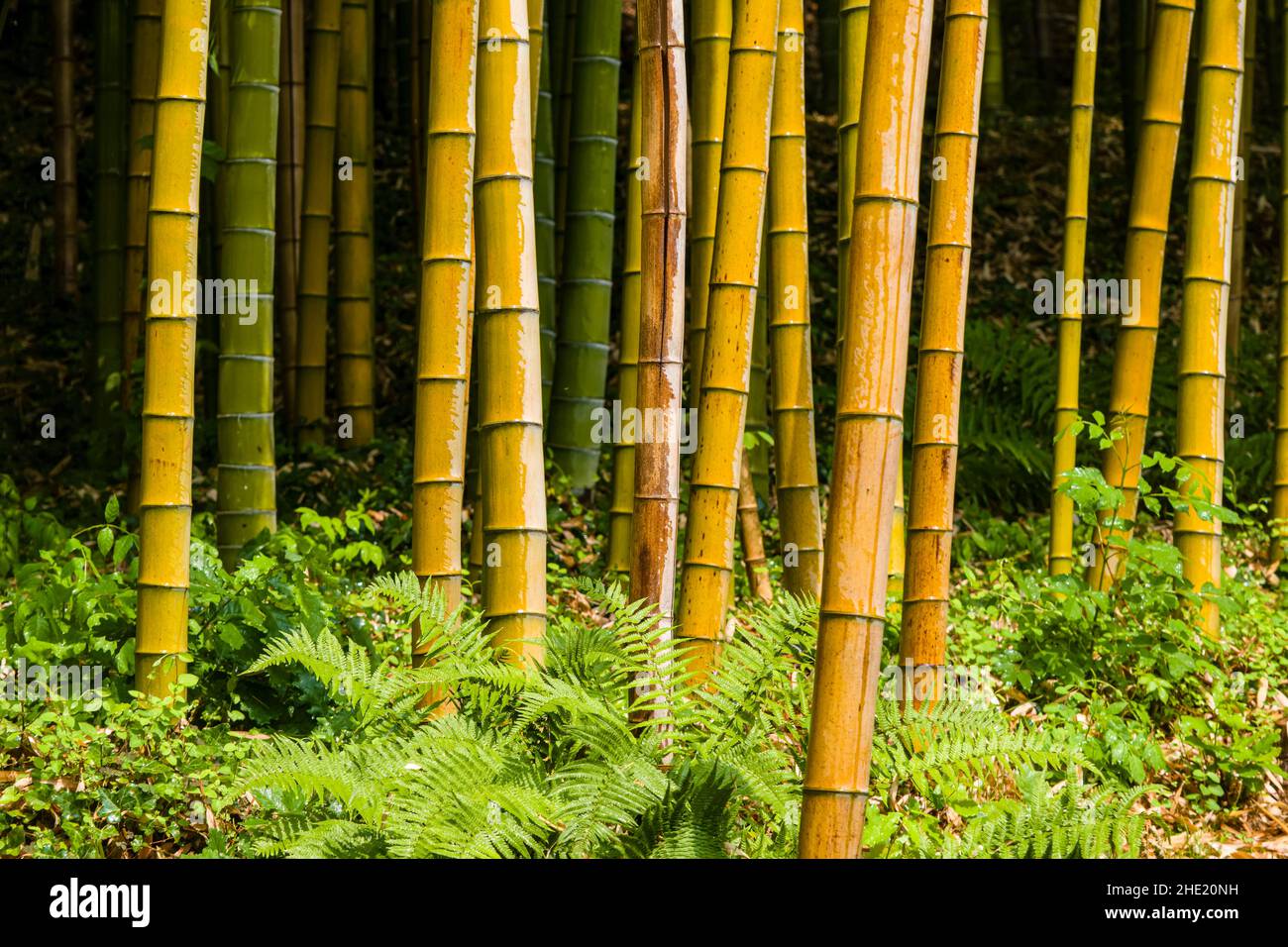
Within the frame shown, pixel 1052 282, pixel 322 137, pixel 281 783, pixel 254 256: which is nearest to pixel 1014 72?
pixel 1052 282

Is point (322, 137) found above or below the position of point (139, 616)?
above

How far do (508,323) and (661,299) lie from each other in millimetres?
323

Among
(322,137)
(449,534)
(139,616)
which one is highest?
(322,137)

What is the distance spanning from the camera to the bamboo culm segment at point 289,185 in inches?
201

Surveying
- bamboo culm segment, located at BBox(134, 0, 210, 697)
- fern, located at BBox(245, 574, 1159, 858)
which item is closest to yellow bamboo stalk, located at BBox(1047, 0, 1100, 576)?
fern, located at BBox(245, 574, 1159, 858)

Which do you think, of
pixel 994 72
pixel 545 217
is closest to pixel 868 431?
pixel 545 217

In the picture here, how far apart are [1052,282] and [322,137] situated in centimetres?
407

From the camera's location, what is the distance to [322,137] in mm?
4871

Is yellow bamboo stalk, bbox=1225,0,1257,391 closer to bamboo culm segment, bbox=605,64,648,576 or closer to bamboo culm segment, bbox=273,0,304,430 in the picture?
bamboo culm segment, bbox=605,64,648,576

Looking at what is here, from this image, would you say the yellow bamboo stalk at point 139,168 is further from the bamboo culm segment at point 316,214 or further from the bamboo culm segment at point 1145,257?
the bamboo culm segment at point 1145,257

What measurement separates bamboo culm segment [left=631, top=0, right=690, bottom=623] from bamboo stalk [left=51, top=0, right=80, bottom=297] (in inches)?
171

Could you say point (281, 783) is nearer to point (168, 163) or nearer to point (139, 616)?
point (139, 616)

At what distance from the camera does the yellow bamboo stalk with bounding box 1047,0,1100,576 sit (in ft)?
13.0

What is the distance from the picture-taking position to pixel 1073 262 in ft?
13.3
